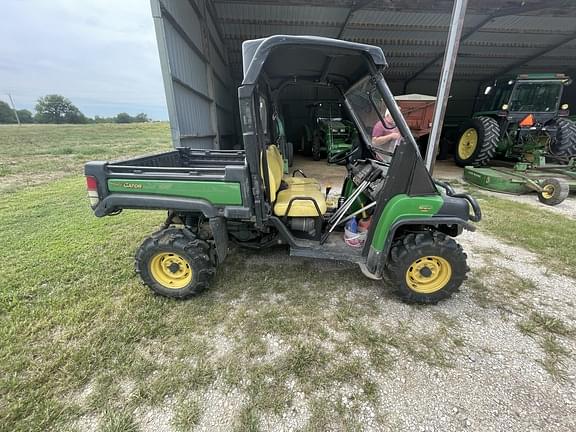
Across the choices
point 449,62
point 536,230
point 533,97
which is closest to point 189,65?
point 449,62

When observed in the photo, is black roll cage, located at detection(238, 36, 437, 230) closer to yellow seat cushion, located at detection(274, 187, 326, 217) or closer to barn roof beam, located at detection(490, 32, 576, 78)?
yellow seat cushion, located at detection(274, 187, 326, 217)

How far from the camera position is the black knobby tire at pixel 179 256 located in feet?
7.29

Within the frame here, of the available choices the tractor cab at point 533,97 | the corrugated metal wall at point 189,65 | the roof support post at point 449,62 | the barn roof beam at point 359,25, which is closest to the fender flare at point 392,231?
the roof support post at point 449,62

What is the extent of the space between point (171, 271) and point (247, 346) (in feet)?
3.26

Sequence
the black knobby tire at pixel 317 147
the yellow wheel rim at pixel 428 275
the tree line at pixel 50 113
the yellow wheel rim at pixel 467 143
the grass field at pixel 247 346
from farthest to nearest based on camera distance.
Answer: the tree line at pixel 50 113, the black knobby tire at pixel 317 147, the yellow wheel rim at pixel 467 143, the yellow wheel rim at pixel 428 275, the grass field at pixel 247 346

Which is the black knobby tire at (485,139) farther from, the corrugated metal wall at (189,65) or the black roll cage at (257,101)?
the corrugated metal wall at (189,65)

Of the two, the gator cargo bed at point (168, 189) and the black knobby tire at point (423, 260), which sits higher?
the gator cargo bed at point (168, 189)

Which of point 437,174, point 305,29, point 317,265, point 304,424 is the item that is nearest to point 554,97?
point 437,174

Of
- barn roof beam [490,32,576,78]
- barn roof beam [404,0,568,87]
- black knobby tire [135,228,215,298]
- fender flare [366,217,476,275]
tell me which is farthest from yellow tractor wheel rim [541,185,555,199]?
barn roof beam [490,32,576,78]

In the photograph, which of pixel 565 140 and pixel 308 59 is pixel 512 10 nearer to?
pixel 565 140

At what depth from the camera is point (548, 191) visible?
475 centimetres

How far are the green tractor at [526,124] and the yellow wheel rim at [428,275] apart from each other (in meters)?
6.43

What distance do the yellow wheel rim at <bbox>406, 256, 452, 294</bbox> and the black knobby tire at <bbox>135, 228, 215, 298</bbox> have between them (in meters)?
1.73

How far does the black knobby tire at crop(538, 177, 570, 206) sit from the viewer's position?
14.8 feet
